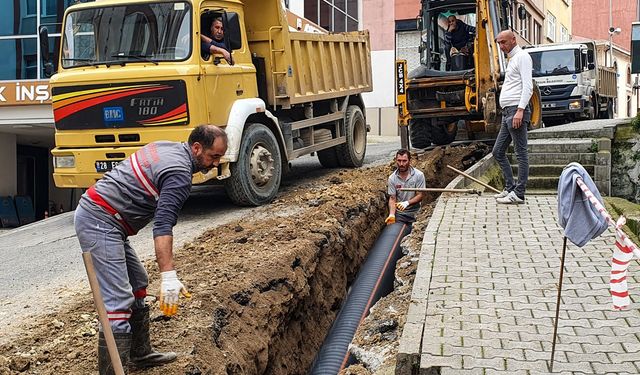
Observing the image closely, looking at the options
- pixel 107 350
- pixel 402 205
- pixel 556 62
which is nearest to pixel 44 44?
pixel 402 205

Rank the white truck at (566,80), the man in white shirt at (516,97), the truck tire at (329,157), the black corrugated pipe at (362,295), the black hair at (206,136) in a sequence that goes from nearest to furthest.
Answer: the black hair at (206,136) < the black corrugated pipe at (362,295) < the man in white shirt at (516,97) < the truck tire at (329,157) < the white truck at (566,80)

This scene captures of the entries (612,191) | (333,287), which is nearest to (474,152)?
(612,191)

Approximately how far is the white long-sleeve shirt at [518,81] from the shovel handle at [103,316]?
18.0 feet

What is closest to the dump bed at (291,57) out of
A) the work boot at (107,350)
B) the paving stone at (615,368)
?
the work boot at (107,350)

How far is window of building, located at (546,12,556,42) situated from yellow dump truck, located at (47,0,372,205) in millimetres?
37327

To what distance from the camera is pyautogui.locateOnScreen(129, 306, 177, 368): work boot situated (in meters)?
4.44

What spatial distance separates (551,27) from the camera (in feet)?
149

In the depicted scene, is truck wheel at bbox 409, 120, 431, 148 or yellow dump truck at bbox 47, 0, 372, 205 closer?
yellow dump truck at bbox 47, 0, 372, 205

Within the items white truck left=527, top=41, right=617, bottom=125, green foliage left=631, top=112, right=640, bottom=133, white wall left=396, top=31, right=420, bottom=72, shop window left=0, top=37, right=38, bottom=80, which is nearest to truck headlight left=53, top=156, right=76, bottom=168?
green foliage left=631, top=112, right=640, bottom=133

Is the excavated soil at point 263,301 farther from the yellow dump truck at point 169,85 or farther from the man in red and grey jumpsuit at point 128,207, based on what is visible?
the yellow dump truck at point 169,85

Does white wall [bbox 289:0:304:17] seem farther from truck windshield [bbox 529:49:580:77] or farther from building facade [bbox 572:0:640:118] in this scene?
building facade [bbox 572:0:640:118]

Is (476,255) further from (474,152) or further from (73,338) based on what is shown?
(474,152)

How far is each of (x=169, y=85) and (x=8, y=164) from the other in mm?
11725

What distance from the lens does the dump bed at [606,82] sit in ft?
70.6
